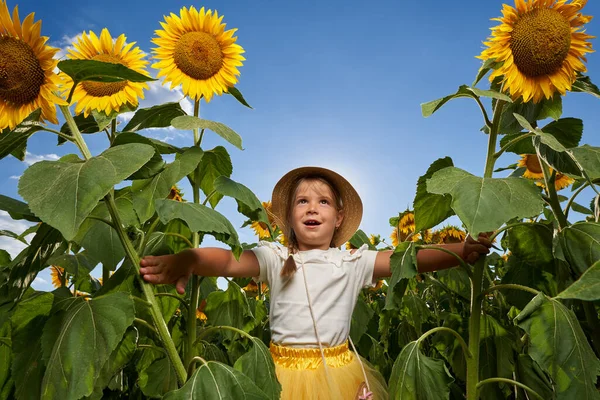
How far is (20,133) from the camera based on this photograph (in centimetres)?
141

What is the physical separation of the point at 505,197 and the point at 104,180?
977 mm

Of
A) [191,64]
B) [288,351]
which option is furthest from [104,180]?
[288,351]

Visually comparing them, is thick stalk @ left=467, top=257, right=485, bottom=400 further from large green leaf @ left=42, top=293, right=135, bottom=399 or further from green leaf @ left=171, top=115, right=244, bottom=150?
large green leaf @ left=42, top=293, right=135, bottom=399

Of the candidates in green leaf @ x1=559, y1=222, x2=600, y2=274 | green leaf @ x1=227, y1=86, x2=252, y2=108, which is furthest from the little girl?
green leaf @ x1=227, y1=86, x2=252, y2=108

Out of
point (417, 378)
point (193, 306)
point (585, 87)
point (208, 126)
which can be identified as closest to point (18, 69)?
point (208, 126)

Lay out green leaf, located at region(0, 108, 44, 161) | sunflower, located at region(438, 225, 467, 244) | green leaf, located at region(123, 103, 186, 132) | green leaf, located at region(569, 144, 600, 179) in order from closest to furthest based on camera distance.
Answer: green leaf, located at region(0, 108, 44, 161)
green leaf, located at region(569, 144, 600, 179)
green leaf, located at region(123, 103, 186, 132)
sunflower, located at region(438, 225, 467, 244)

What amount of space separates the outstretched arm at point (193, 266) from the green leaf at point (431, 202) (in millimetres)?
629

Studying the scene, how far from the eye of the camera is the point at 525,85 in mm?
1738

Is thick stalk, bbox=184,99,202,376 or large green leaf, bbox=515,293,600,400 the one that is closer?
large green leaf, bbox=515,293,600,400

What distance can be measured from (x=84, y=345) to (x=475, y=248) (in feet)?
4.00

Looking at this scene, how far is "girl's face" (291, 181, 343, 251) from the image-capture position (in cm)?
214

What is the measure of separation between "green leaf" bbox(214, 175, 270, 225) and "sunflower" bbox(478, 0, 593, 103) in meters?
0.85

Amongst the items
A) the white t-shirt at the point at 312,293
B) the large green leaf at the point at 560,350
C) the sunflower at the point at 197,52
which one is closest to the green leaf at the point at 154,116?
the sunflower at the point at 197,52

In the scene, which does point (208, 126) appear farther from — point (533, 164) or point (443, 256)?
point (533, 164)
